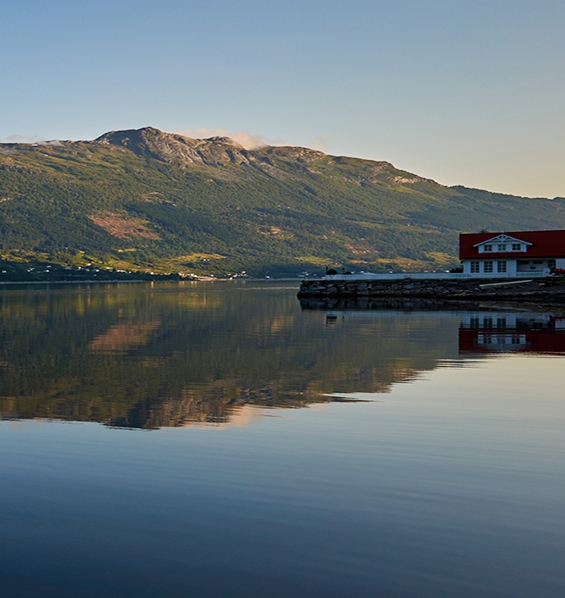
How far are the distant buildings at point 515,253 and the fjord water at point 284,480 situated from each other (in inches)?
3090

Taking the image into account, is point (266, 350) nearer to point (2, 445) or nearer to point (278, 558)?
point (2, 445)

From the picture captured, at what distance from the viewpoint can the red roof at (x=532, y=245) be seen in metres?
107

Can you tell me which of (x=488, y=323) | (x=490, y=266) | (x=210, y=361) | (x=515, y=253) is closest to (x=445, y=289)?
(x=490, y=266)

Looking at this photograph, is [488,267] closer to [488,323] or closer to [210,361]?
[488,323]

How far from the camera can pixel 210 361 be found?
34.8m

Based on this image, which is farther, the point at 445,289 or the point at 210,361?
the point at 445,289

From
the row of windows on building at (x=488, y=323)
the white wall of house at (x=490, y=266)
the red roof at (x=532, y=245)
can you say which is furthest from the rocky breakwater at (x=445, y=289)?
the row of windows on building at (x=488, y=323)

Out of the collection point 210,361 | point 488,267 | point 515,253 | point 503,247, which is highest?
point 503,247

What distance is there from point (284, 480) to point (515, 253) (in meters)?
99.7

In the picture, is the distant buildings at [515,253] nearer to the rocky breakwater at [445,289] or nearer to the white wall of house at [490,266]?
A: the white wall of house at [490,266]

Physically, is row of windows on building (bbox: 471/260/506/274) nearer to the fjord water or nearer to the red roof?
the red roof

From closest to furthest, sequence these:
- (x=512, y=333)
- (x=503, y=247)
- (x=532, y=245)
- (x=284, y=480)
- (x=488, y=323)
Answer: (x=284, y=480), (x=512, y=333), (x=488, y=323), (x=532, y=245), (x=503, y=247)

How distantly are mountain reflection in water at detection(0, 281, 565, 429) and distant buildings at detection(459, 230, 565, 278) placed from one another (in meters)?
44.6

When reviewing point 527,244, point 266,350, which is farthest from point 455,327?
point 527,244
